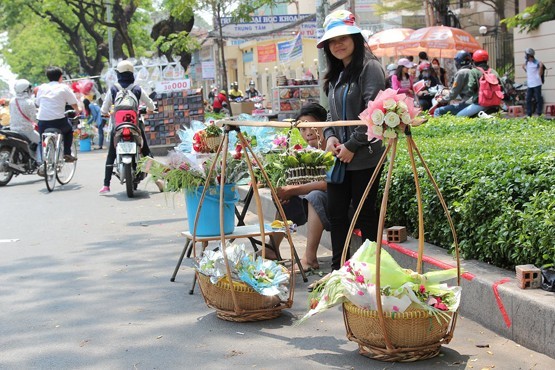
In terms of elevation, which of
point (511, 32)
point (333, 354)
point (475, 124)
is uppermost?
point (511, 32)

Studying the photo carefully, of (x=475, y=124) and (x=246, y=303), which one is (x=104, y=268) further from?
(x=475, y=124)

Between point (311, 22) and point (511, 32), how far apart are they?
8118 mm

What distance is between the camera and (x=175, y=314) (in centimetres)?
557

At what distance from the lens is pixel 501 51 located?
2972 centimetres

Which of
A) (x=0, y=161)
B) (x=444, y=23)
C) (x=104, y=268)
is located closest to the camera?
(x=104, y=268)

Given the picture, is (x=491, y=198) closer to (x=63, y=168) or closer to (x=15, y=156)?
(x=63, y=168)

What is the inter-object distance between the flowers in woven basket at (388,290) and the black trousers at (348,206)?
1.19 m

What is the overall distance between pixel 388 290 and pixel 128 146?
7507 mm

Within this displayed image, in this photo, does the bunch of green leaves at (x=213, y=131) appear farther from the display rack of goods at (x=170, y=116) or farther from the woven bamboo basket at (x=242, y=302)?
the display rack of goods at (x=170, y=116)

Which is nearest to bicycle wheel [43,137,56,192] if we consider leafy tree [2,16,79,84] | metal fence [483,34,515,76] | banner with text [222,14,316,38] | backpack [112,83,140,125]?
backpack [112,83,140,125]

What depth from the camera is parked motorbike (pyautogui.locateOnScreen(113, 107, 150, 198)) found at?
444 inches

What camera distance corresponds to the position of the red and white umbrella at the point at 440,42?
70.0 ft

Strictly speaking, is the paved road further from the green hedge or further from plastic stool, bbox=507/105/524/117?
plastic stool, bbox=507/105/524/117

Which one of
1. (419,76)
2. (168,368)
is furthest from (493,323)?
(419,76)
